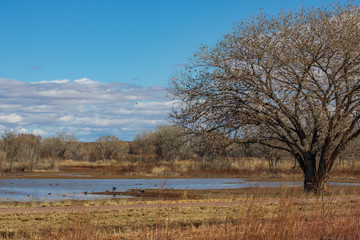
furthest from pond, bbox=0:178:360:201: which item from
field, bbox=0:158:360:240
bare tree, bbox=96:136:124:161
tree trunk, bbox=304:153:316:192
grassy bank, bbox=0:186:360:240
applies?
bare tree, bbox=96:136:124:161

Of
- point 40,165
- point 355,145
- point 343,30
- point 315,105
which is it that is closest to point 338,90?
point 315,105

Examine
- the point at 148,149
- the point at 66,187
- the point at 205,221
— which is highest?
the point at 148,149

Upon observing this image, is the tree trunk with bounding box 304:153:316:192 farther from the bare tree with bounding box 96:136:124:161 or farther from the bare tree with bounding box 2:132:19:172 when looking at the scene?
the bare tree with bounding box 96:136:124:161

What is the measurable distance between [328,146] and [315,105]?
8.11 ft

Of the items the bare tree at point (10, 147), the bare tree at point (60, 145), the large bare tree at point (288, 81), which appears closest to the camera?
the large bare tree at point (288, 81)

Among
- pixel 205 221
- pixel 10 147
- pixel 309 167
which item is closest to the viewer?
pixel 205 221

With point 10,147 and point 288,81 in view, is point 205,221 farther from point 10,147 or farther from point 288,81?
point 10,147

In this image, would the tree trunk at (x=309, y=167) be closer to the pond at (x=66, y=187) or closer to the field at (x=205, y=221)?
the pond at (x=66, y=187)

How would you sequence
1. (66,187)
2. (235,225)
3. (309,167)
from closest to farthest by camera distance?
(235,225) < (309,167) < (66,187)

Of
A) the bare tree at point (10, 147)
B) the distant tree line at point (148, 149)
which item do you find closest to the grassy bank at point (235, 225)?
the distant tree line at point (148, 149)

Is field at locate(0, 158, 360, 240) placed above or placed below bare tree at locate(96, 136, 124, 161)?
below

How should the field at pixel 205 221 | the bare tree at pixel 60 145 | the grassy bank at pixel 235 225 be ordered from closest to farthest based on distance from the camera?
the grassy bank at pixel 235 225, the field at pixel 205 221, the bare tree at pixel 60 145

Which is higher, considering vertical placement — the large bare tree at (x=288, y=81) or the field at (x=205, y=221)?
the large bare tree at (x=288, y=81)

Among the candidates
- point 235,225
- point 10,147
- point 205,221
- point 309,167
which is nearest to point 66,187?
point 309,167
